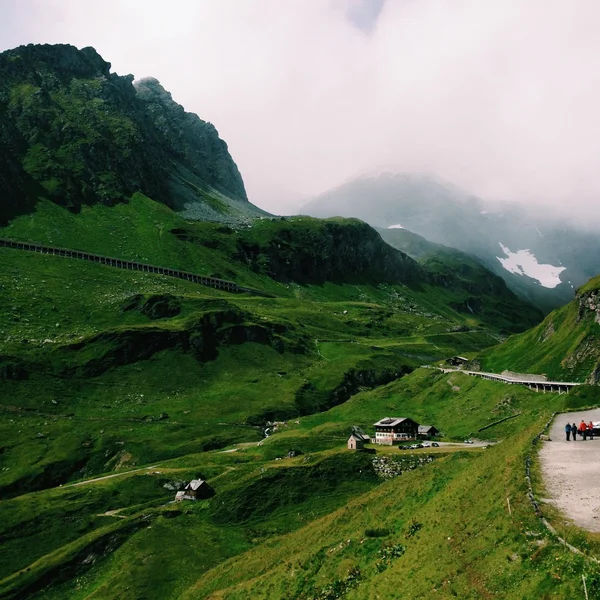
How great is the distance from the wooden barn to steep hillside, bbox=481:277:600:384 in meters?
38.5

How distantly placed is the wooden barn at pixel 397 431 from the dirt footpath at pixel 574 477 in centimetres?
7276

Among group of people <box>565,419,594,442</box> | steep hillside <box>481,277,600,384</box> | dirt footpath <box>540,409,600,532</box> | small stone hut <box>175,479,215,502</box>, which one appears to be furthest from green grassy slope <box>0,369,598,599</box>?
steep hillside <box>481,277,600,384</box>

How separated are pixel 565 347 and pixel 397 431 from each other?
56.9 metres

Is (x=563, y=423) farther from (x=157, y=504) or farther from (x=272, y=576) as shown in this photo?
(x=157, y=504)

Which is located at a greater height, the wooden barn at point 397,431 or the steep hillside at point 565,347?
the steep hillside at point 565,347

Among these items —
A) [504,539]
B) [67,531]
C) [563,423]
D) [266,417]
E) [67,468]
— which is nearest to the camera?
[504,539]

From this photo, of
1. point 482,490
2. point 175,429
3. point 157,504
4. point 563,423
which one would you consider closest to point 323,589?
point 482,490

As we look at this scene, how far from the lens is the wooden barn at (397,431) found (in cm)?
12825

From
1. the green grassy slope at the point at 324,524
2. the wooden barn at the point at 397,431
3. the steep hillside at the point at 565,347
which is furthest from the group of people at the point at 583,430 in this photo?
the steep hillside at the point at 565,347

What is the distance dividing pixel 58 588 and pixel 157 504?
2635 cm

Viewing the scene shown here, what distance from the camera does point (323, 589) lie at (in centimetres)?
3881

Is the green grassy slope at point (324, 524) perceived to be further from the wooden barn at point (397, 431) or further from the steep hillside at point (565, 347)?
the steep hillside at point (565, 347)

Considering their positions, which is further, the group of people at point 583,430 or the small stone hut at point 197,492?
the small stone hut at point 197,492

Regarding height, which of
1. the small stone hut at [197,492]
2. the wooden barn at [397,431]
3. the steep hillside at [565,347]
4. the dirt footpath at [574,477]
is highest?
the steep hillside at [565,347]
